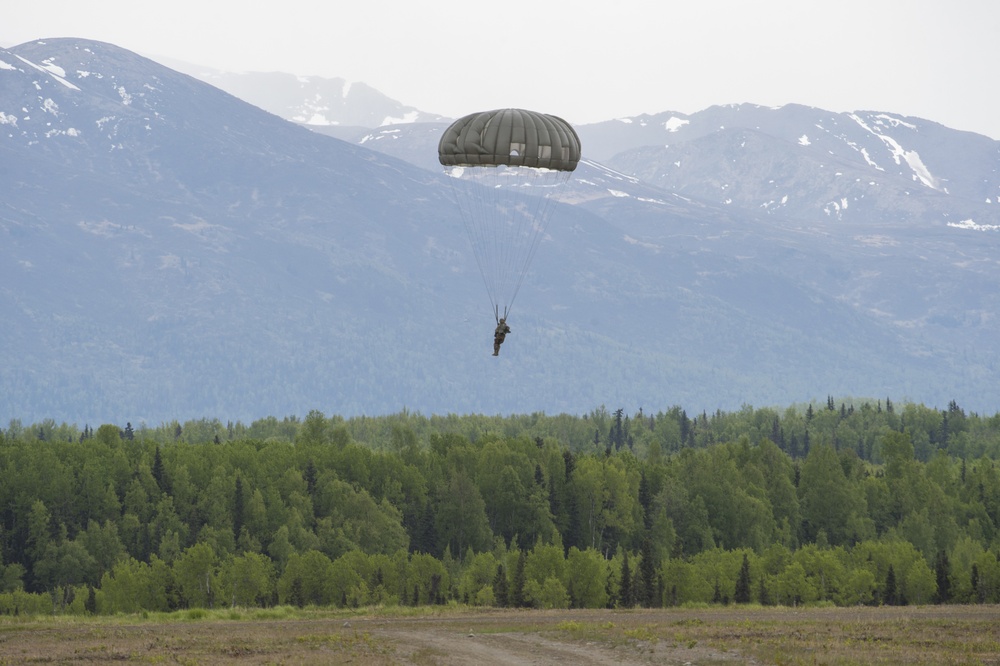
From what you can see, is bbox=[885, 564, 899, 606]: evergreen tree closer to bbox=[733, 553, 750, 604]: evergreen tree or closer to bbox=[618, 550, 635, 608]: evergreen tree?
bbox=[733, 553, 750, 604]: evergreen tree

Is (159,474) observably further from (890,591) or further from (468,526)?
(890,591)

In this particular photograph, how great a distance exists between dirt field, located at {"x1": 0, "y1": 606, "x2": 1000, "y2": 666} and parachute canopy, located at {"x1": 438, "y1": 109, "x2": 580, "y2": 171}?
74.9 feet

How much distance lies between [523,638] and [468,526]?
77672 mm

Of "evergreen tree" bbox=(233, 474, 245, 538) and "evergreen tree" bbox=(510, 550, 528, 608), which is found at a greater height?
"evergreen tree" bbox=(233, 474, 245, 538)

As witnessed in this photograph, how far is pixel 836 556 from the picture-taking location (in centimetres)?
11006

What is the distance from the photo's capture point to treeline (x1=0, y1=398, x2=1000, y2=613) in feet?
333

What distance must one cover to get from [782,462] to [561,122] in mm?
84938

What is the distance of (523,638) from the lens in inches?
2445

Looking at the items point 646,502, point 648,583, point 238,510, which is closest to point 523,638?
point 648,583

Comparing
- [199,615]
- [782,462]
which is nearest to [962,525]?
[782,462]

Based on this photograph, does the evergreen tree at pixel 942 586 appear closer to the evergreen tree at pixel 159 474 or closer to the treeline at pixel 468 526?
the treeline at pixel 468 526

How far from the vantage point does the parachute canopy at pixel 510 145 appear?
79188 mm

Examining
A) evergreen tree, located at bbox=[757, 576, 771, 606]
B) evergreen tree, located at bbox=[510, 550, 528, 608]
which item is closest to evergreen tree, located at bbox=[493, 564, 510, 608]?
evergreen tree, located at bbox=[510, 550, 528, 608]

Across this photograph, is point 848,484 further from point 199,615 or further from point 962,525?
point 199,615
